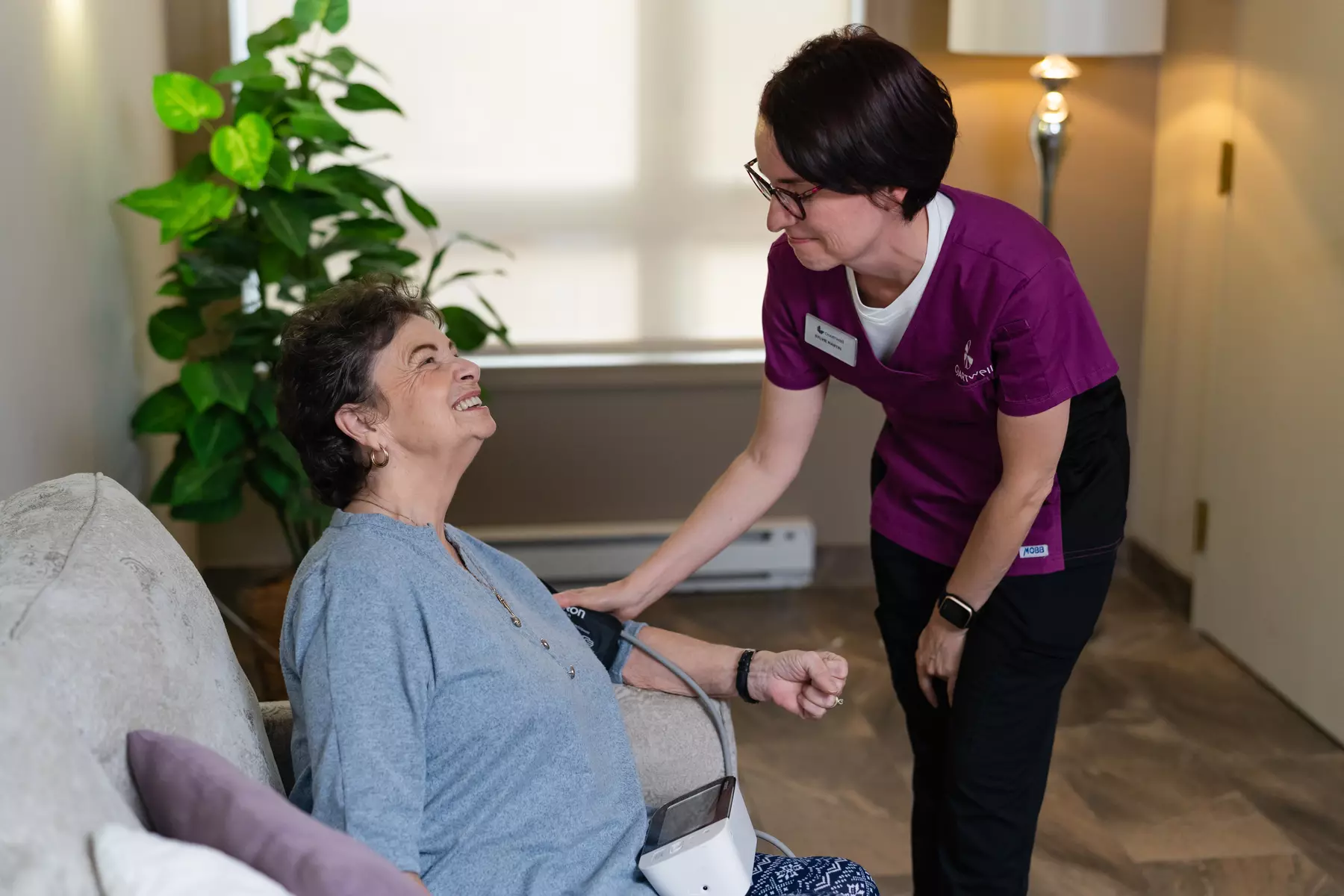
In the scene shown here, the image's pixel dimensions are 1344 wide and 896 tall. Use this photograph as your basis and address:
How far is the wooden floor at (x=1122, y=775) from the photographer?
7.97 feet

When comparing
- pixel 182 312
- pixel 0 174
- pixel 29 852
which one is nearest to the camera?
pixel 29 852

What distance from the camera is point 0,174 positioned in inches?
85.1

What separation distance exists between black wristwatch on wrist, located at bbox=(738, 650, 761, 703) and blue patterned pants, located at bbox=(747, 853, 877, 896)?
192 millimetres

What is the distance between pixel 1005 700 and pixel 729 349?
2296mm

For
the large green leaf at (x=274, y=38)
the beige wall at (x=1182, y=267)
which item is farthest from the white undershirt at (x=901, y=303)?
the beige wall at (x=1182, y=267)

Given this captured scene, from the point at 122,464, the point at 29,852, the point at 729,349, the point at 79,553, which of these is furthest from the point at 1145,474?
the point at 29,852

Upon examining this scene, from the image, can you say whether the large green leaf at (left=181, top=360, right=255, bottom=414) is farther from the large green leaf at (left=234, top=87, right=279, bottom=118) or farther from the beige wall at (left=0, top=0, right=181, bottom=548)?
the large green leaf at (left=234, top=87, right=279, bottom=118)

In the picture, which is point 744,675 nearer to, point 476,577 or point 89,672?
point 476,577

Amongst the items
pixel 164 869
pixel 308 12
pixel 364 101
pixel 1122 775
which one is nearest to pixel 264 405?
pixel 364 101

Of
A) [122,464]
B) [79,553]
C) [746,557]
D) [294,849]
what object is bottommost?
[746,557]

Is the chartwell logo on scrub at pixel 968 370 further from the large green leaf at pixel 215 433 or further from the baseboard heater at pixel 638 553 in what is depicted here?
the baseboard heater at pixel 638 553

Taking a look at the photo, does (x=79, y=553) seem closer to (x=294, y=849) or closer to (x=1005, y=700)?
(x=294, y=849)

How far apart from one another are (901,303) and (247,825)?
94cm

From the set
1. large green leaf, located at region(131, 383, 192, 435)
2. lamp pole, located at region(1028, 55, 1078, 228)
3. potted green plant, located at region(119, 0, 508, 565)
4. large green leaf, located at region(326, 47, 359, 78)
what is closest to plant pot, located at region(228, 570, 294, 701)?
potted green plant, located at region(119, 0, 508, 565)
